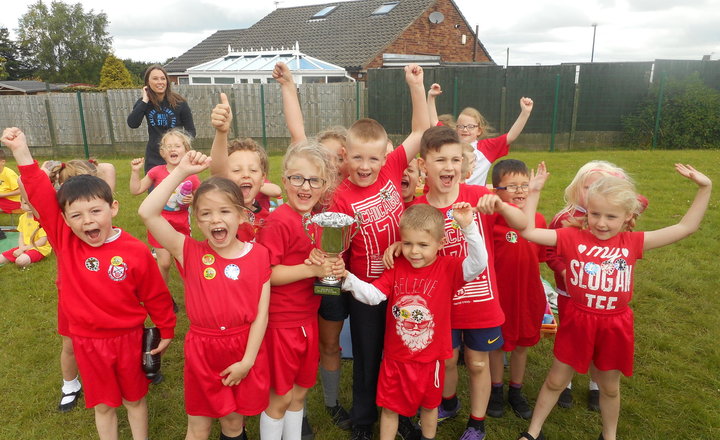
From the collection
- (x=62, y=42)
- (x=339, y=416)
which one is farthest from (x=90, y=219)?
(x=62, y=42)

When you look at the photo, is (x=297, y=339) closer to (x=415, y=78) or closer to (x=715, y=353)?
(x=415, y=78)

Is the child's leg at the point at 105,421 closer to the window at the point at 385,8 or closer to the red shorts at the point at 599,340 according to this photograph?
the red shorts at the point at 599,340

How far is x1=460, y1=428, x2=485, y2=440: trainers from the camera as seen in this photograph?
2.92m

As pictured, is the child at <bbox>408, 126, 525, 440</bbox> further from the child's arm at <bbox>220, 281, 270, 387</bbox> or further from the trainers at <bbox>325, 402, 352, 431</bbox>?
the child's arm at <bbox>220, 281, 270, 387</bbox>

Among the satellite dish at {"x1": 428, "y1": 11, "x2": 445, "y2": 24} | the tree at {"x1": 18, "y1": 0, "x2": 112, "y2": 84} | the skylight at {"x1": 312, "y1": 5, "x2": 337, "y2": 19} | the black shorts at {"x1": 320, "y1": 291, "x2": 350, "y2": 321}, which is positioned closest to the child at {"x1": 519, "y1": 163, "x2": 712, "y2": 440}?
the black shorts at {"x1": 320, "y1": 291, "x2": 350, "y2": 321}

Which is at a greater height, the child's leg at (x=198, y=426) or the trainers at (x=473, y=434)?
the child's leg at (x=198, y=426)

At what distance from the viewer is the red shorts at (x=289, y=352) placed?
2.52m

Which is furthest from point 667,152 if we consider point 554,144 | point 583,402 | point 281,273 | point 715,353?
point 281,273

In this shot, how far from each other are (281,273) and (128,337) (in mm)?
911

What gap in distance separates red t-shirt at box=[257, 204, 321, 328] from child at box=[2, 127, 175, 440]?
69 centimetres

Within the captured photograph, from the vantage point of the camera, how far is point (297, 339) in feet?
8.38

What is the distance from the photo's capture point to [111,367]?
99.1 inches

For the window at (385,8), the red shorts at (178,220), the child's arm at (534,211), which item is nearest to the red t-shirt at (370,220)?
the child's arm at (534,211)

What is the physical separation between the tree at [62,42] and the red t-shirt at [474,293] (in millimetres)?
56994
